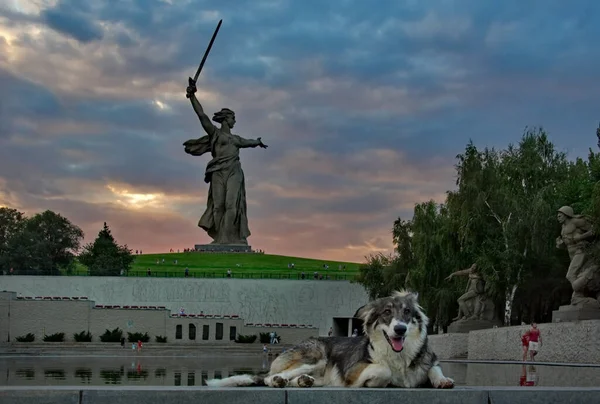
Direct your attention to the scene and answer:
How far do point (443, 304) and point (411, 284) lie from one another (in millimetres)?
2238

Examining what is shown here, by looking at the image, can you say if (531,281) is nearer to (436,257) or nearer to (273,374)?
(436,257)

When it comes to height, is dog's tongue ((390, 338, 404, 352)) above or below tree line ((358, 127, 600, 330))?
below

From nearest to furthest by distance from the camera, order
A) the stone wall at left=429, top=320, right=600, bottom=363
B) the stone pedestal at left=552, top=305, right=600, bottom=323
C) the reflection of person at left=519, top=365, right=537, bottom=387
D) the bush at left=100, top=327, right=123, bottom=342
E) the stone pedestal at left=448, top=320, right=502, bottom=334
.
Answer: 1. the reflection of person at left=519, top=365, right=537, bottom=387
2. the stone wall at left=429, top=320, right=600, bottom=363
3. the stone pedestal at left=552, top=305, right=600, bottom=323
4. the stone pedestal at left=448, top=320, right=502, bottom=334
5. the bush at left=100, top=327, right=123, bottom=342

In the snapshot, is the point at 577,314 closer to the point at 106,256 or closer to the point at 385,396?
the point at 385,396

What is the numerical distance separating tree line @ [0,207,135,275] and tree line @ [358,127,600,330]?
160 ft

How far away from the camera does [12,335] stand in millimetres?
59656

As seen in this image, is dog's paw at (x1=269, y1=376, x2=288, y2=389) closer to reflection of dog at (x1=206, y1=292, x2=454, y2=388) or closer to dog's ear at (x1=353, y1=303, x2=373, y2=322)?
reflection of dog at (x1=206, y1=292, x2=454, y2=388)

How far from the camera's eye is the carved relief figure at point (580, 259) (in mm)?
22828

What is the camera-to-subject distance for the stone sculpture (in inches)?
3120

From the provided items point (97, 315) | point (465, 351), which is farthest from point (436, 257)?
point (97, 315)

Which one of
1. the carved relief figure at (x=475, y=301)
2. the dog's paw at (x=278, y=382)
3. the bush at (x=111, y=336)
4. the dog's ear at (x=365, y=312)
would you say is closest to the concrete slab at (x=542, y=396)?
the dog's ear at (x=365, y=312)

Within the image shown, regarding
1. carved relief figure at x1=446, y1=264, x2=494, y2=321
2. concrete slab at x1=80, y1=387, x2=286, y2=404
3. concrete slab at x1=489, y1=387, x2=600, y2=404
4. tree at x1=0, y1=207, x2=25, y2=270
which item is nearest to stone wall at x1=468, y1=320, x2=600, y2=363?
carved relief figure at x1=446, y1=264, x2=494, y2=321

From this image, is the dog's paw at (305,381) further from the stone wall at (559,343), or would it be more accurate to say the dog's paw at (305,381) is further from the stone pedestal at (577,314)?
the stone pedestal at (577,314)

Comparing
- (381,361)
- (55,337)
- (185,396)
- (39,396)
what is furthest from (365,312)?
(55,337)
